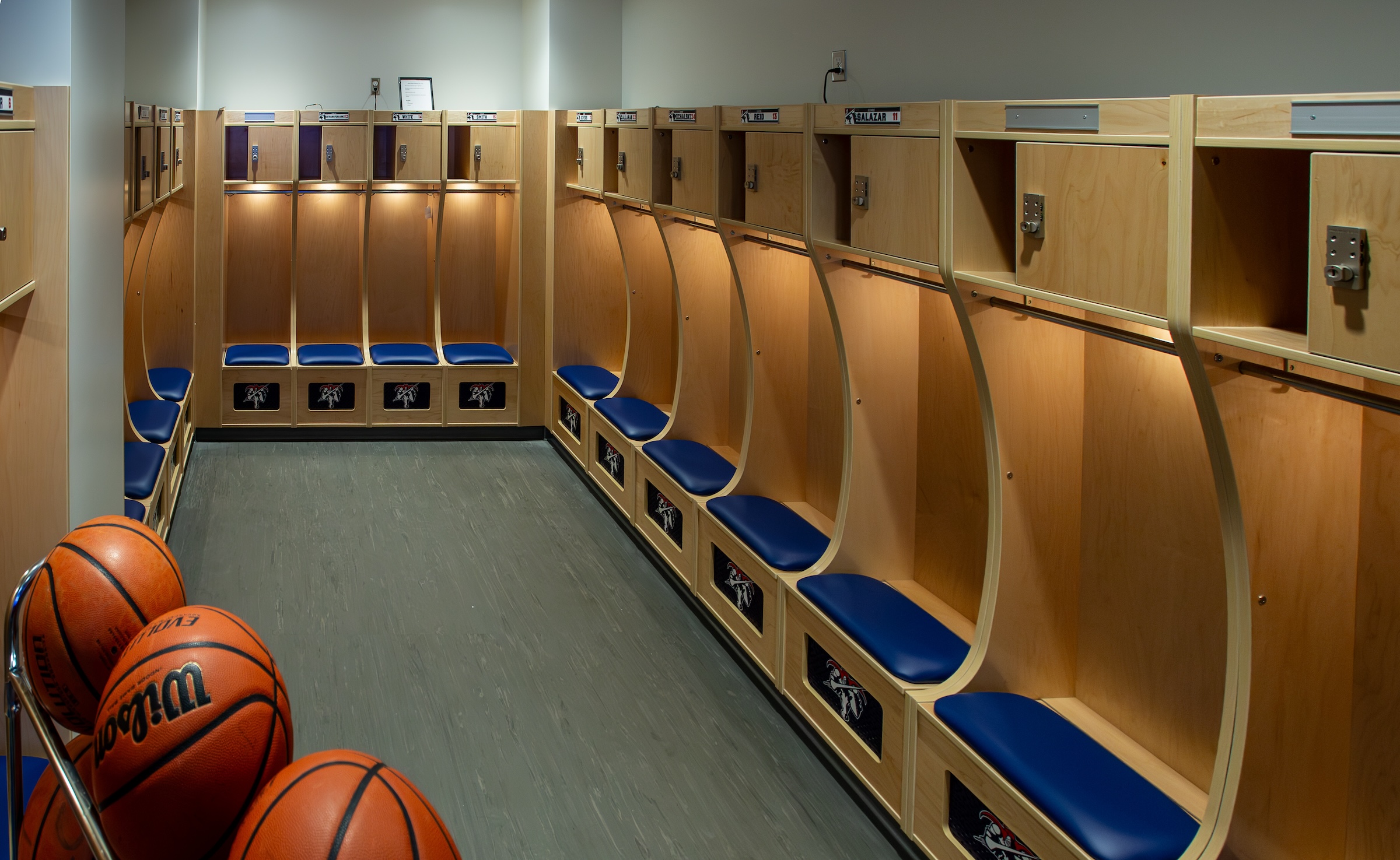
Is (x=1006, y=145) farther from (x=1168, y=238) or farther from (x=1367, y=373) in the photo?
(x=1367, y=373)

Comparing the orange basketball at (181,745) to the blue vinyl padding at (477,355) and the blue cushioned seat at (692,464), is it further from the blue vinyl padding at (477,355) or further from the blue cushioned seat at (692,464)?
the blue vinyl padding at (477,355)

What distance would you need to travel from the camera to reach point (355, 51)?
843 cm

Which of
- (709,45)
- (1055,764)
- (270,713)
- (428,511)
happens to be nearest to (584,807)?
(1055,764)

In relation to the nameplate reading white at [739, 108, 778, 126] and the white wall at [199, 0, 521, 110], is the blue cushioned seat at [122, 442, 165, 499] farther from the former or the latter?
the white wall at [199, 0, 521, 110]

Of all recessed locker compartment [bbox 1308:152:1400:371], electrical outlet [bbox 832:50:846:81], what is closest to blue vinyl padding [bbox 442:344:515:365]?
electrical outlet [bbox 832:50:846:81]

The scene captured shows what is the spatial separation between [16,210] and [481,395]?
5.22 meters

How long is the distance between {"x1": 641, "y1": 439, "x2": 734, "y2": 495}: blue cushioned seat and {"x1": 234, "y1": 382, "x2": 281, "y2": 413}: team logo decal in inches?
125

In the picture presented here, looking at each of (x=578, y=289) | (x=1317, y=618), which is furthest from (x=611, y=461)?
(x=1317, y=618)

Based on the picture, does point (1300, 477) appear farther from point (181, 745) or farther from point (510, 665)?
point (510, 665)

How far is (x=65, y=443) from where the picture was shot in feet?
10.0

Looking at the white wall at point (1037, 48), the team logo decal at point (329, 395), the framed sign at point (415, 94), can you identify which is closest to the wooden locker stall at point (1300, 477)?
the white wall at point (1037, 48)

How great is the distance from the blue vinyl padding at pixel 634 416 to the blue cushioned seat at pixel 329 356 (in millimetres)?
2052

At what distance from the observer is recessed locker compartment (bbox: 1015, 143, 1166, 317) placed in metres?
2.19

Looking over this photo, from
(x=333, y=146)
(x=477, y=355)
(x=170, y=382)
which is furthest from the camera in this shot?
(x=477, y=355)
